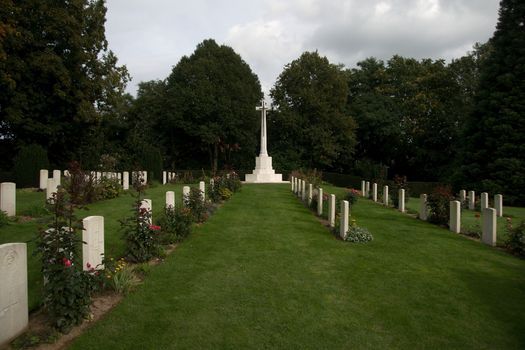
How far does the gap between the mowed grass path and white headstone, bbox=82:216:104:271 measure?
0.68m

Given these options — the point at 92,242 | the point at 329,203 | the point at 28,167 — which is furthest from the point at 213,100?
the point at 92,242

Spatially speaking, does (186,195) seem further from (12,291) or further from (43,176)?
(43,176)

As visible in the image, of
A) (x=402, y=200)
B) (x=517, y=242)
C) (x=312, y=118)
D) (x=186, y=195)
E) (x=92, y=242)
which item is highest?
(x=312, y=118)

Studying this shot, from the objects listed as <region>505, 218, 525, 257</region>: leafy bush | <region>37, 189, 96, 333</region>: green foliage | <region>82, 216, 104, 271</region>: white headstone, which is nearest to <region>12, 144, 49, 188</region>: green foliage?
<region>82, 216, 104, 271</region>: white headstone

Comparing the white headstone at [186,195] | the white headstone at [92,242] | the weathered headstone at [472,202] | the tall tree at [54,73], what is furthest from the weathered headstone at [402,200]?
the tall tree at [54,73]

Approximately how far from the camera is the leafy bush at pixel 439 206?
12.4m

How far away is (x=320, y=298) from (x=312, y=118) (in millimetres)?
35116

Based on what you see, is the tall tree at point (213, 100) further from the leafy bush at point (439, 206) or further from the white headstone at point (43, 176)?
the leafy bush at point (439, 206)

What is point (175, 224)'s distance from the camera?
9.27 metres

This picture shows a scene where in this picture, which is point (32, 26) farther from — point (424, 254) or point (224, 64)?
point (424, 254)

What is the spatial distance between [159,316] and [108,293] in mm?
1143

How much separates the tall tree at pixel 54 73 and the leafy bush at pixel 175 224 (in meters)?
Result: 18.3

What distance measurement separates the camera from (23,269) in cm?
452

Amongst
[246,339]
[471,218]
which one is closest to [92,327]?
[246,339]
